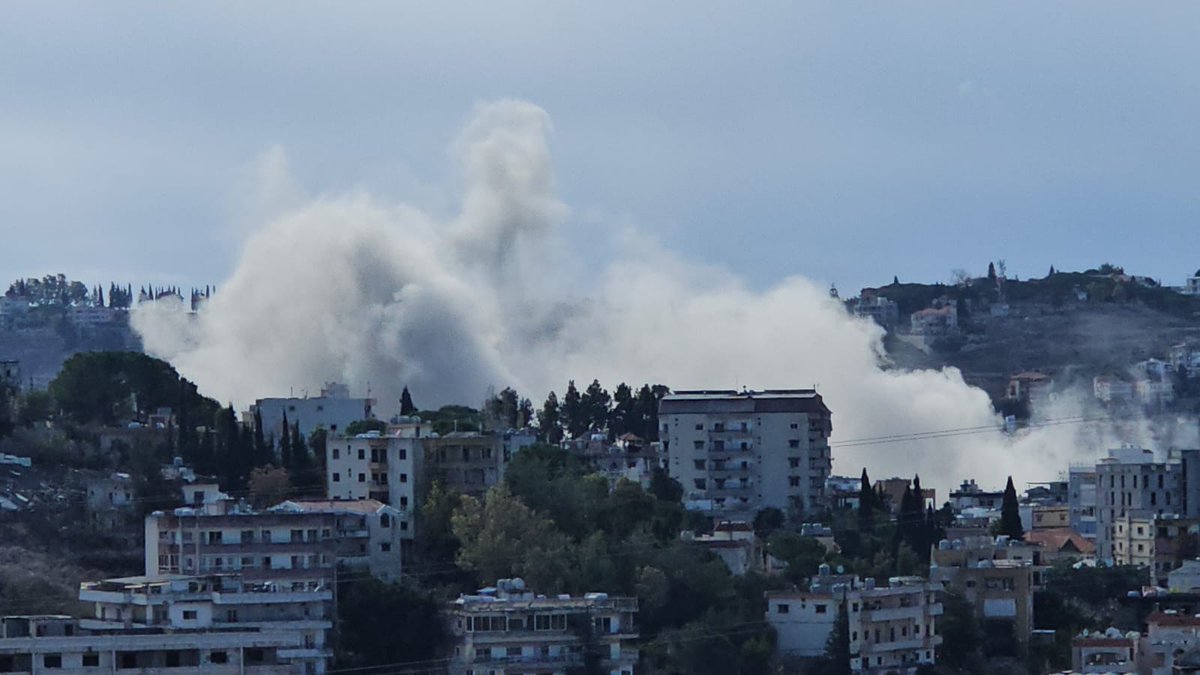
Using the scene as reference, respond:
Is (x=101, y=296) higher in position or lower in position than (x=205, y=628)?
higher

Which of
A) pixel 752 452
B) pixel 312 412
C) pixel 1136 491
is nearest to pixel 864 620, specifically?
pixel 752 452

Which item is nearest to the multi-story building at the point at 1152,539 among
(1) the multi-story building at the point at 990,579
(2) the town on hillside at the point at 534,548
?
(2) the town on hillside at the point at 534,548

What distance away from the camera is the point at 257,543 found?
54125 mm

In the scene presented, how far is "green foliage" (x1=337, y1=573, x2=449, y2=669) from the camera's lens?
173ft

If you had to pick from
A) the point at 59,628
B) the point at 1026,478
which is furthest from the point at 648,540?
the point at 1026,478

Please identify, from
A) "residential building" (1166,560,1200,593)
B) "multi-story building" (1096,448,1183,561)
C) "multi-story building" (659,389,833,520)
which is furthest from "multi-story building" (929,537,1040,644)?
"multi-story building" (1096,448,1183,561)

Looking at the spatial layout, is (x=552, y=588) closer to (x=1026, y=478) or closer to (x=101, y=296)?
(x=1026, y=478)

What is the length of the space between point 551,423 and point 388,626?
97.5 feet

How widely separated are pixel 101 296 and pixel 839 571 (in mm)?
108071

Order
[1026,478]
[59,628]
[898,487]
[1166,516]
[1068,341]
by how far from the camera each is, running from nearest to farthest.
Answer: [59,628] < [1166,516] < [898,487] < [1026,478] < [1068,341]

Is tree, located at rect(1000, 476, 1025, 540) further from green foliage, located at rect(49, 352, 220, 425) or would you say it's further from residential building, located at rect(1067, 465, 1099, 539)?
green foliage, located at rect(49, 352, 220, 425)

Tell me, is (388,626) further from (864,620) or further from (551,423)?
(551,423)

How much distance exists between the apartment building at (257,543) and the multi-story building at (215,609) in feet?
1.89

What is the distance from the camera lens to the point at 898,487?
80.6m
